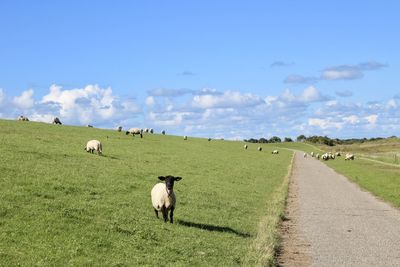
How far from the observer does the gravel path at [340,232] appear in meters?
17.8

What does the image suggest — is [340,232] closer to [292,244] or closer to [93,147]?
[292,244]

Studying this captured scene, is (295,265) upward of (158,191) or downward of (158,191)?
downward

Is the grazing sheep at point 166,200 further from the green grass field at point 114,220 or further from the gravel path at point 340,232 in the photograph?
the gravel path at point 340,232

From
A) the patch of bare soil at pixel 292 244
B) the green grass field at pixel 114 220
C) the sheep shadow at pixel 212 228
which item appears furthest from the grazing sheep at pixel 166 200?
the patch of bare soil at pixel 292 244

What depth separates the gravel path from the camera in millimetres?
17750

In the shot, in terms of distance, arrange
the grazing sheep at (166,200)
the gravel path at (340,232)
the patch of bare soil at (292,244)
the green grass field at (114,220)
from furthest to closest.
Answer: the grazing sheep at (166,200), the gravel path at (340,232), the patch of bare soil at (292,244), the green grass field at (114,220)

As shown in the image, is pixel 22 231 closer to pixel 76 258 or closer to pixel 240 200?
pixel 76 258

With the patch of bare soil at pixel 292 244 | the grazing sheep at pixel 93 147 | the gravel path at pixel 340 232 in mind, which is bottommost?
the patch of bare soil at pixel 292 244

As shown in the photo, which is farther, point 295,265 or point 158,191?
point 158,191

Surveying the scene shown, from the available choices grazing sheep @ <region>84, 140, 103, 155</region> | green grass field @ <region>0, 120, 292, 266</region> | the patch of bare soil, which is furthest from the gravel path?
grazing sheep @ <region>84, 140, 103, 155</region>

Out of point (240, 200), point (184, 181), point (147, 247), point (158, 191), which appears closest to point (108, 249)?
point (147, 247)

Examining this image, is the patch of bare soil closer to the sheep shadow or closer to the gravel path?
the gravel path

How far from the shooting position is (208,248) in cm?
1781

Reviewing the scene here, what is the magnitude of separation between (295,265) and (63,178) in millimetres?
14568
